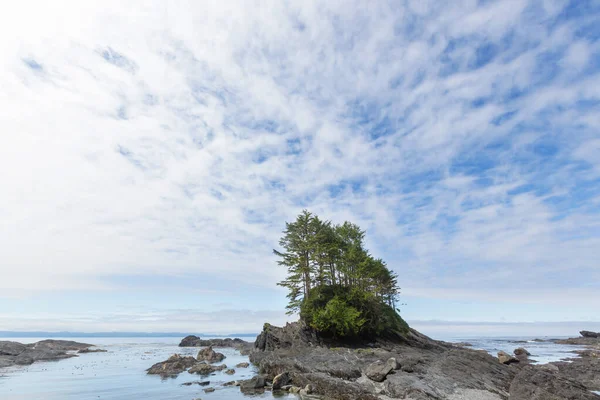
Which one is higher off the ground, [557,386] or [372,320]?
[372,320]

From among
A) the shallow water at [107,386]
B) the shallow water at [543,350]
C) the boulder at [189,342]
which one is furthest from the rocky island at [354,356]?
the boulder at [189,342]

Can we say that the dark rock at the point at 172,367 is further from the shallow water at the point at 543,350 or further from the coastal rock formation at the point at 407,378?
the shallow water at the point at 543,350

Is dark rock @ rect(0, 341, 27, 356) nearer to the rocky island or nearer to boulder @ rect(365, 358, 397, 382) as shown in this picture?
the rocky island

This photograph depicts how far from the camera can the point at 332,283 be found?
57625mm

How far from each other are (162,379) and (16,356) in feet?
155

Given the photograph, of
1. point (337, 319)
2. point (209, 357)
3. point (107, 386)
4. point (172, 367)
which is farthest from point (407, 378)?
point (209, 357)

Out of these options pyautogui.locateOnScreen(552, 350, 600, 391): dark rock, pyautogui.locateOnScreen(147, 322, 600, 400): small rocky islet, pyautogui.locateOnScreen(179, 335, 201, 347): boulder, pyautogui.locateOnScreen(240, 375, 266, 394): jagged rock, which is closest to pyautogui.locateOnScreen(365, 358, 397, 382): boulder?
pyautogui.locateOnScreen(147, 322, 600, 400): small rocky islet

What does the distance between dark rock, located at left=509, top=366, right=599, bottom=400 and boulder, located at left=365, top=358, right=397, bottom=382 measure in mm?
9152

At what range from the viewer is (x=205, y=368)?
46.0m

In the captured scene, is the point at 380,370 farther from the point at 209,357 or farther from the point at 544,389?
the point at 209,357

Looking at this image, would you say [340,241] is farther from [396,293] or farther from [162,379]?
[162,379]

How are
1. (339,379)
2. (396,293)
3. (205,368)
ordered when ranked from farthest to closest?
(396,293)
(205,368)
(339,379)

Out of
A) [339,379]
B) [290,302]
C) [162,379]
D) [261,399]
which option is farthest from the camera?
[290,302]

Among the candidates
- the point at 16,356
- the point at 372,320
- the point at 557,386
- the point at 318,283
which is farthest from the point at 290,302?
the point at 16,356
